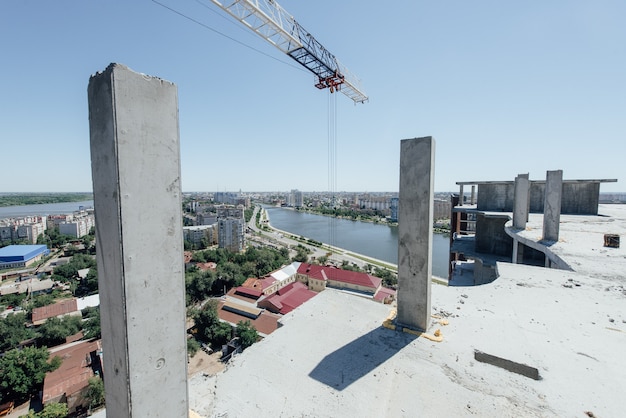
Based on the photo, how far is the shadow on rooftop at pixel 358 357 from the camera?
165 centimetres

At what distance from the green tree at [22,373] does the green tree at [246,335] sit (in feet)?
24.0

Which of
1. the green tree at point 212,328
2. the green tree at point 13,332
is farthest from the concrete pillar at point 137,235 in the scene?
the green tree at point 13,332

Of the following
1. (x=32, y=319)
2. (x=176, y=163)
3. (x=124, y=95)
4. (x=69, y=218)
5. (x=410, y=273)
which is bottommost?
(x=32, y=319)

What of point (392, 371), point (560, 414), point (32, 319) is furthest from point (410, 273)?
point (32, 319)

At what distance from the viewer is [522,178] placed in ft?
18.7

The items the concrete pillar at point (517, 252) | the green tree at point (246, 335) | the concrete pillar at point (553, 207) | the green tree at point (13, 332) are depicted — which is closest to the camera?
the concrete pillar at point (553, 207)

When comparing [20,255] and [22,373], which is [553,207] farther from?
[20,255]

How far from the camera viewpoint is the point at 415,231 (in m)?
2.24

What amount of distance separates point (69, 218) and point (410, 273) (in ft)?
185

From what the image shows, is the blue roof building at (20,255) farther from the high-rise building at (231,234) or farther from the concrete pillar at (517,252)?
the concrete pillar at (517,252)

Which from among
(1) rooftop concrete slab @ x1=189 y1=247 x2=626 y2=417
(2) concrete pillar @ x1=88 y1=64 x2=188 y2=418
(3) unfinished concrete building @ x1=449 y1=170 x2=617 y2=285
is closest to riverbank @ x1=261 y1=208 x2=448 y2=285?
(3) unfinished concrete building @ x1=449 y1=170 x2=617 y2=285

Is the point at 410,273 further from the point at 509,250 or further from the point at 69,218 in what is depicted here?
the point at 69,218

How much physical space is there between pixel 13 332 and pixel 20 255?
21.8m

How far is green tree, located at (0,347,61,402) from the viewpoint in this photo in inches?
373
